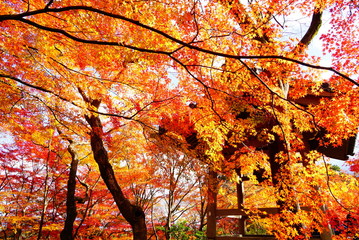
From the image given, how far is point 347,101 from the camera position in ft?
22.2

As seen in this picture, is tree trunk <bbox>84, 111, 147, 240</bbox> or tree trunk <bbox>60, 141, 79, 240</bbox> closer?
tree trunk <bbox>84, 111, 147, 240</bbox>

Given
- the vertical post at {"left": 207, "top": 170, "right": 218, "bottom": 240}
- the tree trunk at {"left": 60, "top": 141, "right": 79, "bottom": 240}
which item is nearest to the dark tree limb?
the tree trunk at {"left": 60, "top": 141, "right": 79, "bottom": 240}

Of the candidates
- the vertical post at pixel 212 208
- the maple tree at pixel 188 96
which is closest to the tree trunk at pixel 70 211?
the maple tree at pixel 188 96

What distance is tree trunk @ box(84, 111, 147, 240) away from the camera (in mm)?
6009

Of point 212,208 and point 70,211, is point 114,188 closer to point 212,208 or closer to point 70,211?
point 70,211

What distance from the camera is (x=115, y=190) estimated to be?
21.5ft

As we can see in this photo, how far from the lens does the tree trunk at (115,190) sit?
6.01m

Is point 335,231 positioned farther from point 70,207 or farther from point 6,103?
point 6,103

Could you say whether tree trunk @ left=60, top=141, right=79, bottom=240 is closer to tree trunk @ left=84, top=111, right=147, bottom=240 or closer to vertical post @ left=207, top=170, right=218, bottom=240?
tree trunk @ left=84, top=111, right=147, bottom=240

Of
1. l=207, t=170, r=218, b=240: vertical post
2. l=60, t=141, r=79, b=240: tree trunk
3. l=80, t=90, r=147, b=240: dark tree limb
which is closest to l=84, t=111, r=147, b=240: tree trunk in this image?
l=80, t=90, r=147, b=240: dark tree limb

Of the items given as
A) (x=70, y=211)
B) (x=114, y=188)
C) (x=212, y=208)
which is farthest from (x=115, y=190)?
(x=212, y=208)

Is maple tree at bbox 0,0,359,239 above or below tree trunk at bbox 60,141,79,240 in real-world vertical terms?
above

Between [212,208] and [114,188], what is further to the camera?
[212,208]

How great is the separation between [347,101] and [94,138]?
7.94 metres
